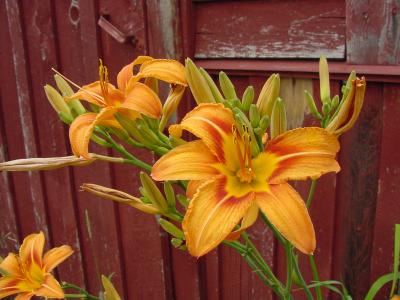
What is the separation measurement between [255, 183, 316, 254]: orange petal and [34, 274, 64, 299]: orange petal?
0.75m

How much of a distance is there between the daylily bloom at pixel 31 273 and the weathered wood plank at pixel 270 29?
863 mm

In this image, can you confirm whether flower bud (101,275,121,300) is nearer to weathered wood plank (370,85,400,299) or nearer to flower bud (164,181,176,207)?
flower bud (164,181,176,207)

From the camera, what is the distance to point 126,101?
77 centimetres

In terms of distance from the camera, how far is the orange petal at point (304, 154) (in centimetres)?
66

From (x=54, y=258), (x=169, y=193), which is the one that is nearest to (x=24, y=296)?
(x=54, y=258)

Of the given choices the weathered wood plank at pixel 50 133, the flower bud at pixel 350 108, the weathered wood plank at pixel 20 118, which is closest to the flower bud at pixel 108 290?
the flower bud at pixel 350 108

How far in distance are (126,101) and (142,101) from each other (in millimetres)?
28

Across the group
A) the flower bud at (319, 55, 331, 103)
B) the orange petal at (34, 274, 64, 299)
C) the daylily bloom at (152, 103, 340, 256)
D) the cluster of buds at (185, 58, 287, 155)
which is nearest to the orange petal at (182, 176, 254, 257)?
the daylily bloom at (152, 103, 340, 256)

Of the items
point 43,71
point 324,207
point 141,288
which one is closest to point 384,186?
point 324,207

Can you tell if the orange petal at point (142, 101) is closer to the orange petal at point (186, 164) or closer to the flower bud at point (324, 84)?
the orange petal at point (186, 164)

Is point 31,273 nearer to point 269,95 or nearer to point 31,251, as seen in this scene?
point 31,251

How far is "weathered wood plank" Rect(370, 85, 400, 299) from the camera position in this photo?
4.48ft

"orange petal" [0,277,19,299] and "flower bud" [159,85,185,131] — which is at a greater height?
"flower bud" [159,85,185,131]

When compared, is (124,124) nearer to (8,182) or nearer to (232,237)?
(232,237)
